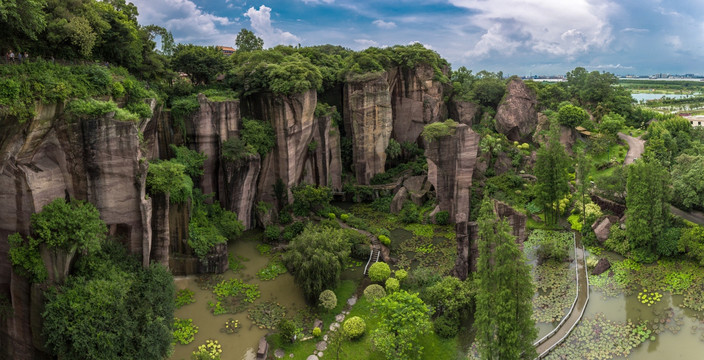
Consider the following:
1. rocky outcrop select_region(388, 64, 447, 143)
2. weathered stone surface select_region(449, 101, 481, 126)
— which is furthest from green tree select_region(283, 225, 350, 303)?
weathered stone surface select_region(449, 101, 481, 126)

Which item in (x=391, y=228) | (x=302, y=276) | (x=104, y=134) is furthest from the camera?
(x=391, y=228)

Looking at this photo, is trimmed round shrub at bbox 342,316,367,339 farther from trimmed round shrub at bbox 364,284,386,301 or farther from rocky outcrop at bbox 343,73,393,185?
rocky outcrop at bbox 343,73,393,185

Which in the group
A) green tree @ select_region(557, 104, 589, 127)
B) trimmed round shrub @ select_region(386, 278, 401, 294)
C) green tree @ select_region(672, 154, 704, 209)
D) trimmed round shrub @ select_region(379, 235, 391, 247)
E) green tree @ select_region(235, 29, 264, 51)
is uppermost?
green tree @ select_region(235, 29, 264, 51)

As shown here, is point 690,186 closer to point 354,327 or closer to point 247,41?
point 354,327

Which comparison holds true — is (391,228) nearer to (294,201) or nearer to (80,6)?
(294,201)

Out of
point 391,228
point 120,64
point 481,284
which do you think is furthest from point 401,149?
point 481,284

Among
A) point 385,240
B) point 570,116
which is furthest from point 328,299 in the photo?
point 570,116
